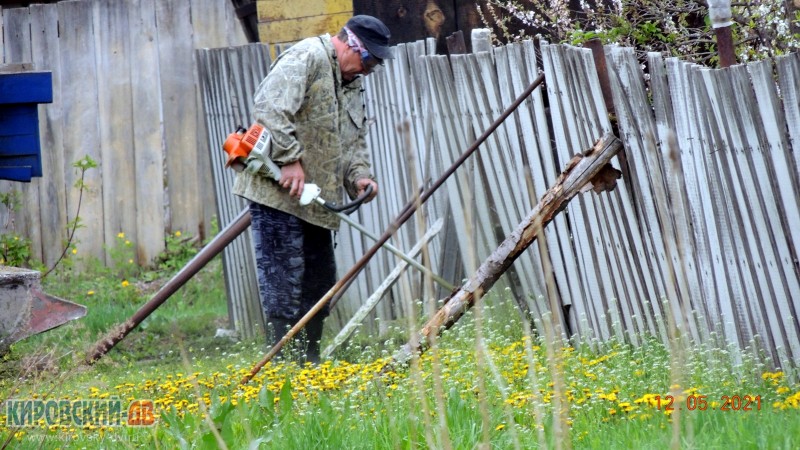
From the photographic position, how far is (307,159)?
6.00 metres

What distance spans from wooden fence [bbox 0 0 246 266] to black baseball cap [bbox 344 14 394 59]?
390 cm

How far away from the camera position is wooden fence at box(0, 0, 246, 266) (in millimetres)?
9406

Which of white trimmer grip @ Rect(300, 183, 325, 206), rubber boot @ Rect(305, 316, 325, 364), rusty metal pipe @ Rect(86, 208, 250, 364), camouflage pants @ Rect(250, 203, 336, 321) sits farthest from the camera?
rusty metal pipe @ Rect(86, 208, 250, 364)

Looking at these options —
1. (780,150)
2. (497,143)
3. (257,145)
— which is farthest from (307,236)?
(780,150)

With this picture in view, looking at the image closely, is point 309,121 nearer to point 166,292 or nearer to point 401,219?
point 401,219

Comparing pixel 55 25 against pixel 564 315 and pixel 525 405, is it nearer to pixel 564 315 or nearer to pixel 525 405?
pixel 564 315

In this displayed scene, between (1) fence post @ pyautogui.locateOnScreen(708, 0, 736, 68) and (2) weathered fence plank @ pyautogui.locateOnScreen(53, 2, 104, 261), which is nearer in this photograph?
(1) fence post @ pyautogui.locateOnScreen(708, 0, 736, 68)

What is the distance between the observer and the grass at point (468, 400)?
332 centimetres

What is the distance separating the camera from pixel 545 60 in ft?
17.9

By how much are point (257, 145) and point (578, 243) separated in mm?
1659

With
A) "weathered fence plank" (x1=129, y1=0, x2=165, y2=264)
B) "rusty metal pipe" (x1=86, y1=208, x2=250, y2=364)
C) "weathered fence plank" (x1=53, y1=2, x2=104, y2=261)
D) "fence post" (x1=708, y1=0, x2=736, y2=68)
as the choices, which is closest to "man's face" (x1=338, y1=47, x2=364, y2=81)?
"rusty metal pipe" (x1=86, y1=208, x2=250, y2=364)

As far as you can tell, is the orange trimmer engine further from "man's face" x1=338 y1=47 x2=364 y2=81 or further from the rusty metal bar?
the rusty metal bar

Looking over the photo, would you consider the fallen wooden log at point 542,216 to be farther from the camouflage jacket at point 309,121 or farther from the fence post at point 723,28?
the camouflage jacket at point 309,121

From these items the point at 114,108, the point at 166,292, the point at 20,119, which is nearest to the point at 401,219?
the point at 166,292
